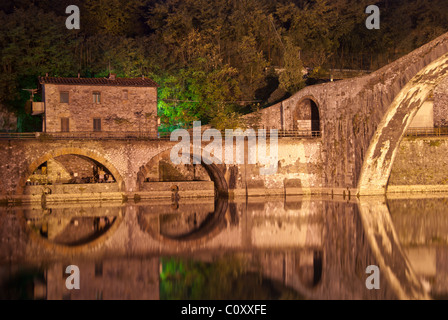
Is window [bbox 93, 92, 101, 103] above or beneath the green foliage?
beneath

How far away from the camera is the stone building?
1102 inches

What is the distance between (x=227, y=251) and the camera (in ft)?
50.2

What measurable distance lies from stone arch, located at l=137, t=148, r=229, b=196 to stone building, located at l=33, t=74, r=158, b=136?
146 centimetres

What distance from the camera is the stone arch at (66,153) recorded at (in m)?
26.1

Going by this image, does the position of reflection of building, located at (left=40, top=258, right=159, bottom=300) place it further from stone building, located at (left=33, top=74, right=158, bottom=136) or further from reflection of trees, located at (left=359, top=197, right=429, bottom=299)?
stone building, located at (left=33, top=74, right=158, bottom=136)

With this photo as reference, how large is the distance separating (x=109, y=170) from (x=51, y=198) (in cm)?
287

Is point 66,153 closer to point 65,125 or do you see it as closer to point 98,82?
point 65,125

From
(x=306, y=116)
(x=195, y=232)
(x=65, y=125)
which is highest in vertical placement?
(x=306, y=116)

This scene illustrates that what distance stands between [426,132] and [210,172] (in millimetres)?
11367

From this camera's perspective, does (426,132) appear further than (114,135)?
Yes

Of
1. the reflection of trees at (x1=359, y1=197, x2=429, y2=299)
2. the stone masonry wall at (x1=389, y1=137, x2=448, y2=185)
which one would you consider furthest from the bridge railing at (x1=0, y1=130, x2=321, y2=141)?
the reflection of trees at (x1=359, y1=197, x2=429, y2=299)

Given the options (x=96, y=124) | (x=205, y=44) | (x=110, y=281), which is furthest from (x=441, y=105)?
(x=110, y=281)

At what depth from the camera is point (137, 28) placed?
45.7m
